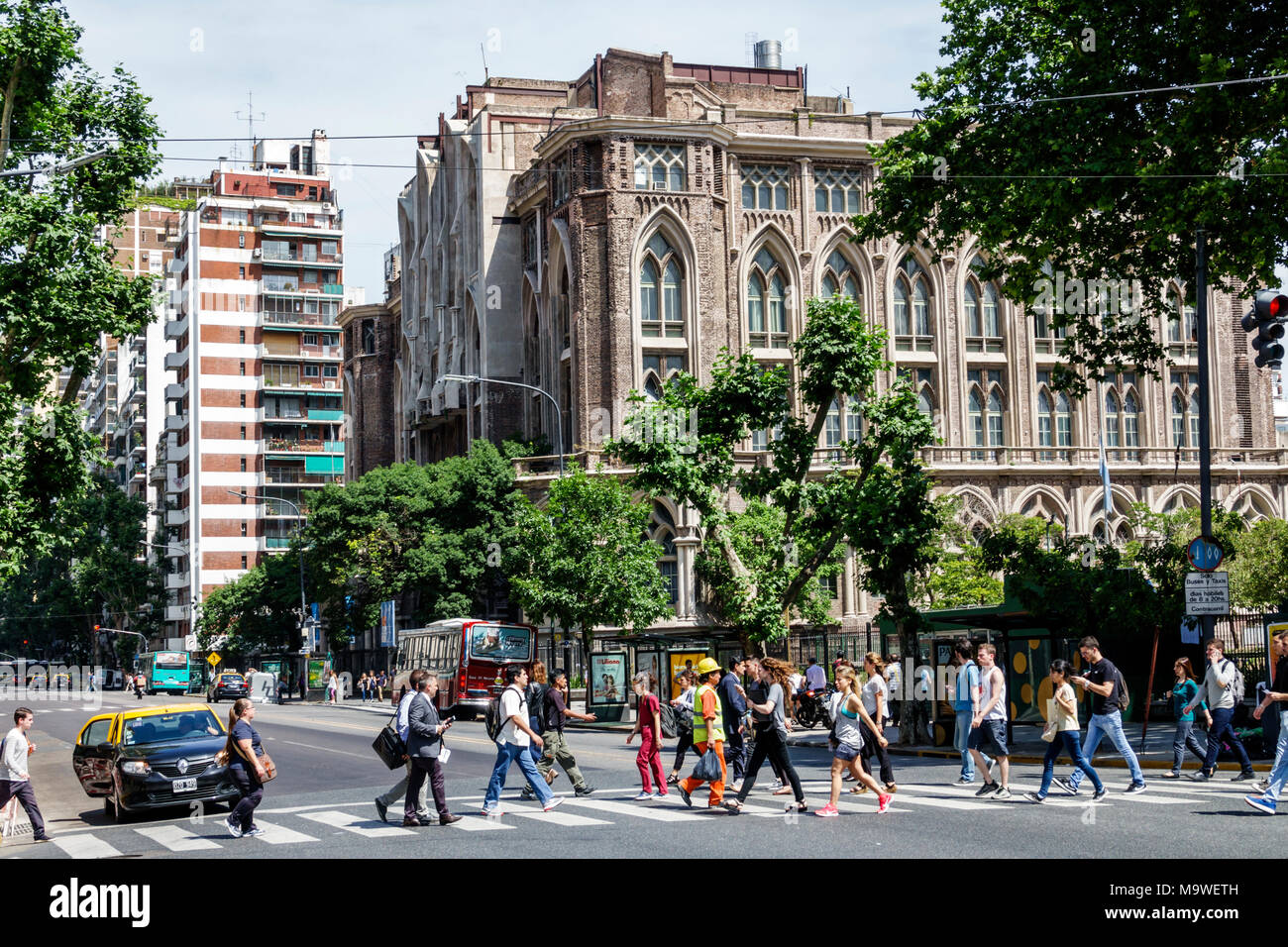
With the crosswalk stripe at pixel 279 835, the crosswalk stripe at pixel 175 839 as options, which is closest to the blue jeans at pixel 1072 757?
the crosswalk stripe at pixel 279 835

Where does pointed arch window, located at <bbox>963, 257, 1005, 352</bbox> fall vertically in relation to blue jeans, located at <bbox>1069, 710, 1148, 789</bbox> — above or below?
above

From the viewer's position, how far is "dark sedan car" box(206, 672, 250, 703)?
68438 mm

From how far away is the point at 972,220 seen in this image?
2628cm

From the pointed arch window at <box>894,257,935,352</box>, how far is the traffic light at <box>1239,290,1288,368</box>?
146 feet

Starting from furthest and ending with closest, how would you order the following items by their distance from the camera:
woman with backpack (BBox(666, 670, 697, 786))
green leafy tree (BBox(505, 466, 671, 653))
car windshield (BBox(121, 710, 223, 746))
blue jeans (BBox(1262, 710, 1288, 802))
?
green leafy tree (BBox(505, 466, 671, 653)) < car windshield (BBox(121, 710, 223, 746)) < woman with backpack (BBox(666, 670, 697, 786)) < blue jeans (BBox(1262, 710, 1288, 802))

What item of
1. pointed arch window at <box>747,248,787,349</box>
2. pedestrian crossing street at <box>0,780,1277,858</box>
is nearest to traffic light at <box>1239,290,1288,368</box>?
pedestrian crossing street at <box>0,780,1277,858</box>

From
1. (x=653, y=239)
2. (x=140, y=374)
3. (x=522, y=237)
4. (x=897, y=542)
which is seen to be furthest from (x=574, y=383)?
(x=140, y=374)

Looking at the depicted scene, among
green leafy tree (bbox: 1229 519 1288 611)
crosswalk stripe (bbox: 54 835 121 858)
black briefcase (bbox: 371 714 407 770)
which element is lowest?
crosswalk stripe (bbox: 54 835 121 858)

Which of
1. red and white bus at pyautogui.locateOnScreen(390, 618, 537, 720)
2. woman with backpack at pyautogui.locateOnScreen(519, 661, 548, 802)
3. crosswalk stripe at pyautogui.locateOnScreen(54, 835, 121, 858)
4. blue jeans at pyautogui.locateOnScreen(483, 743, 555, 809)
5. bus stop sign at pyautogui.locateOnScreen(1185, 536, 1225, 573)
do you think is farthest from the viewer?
red and white bus at pyautogui.locateOnScreen(390, 618, 537, 720)

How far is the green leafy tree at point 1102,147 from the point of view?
22328 millimetres

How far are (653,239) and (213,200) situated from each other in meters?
63.1

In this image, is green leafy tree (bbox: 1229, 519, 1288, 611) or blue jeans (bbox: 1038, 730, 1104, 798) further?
green leafy tree (bbox: 1229, 519, 1288, 611)

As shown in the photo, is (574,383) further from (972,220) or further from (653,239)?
(972,220)

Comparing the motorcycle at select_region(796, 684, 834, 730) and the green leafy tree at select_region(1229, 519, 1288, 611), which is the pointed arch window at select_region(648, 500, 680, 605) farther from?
the motorcycle at select_region(796, 684, 834, 730)
